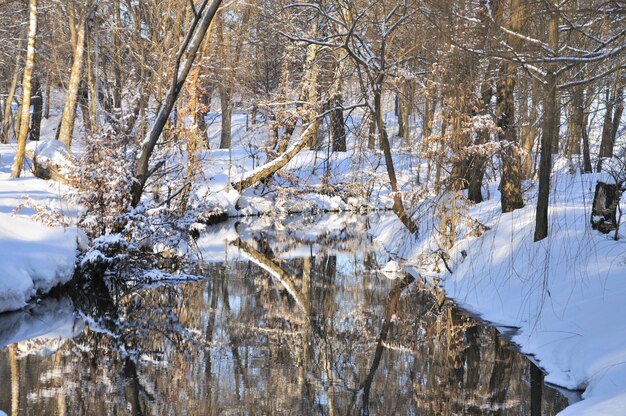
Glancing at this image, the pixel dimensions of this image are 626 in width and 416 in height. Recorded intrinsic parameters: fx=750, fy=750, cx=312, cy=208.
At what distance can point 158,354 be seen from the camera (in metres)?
8.25

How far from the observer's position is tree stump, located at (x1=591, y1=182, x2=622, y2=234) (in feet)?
32.5

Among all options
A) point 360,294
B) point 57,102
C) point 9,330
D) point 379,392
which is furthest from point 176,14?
point 57,102

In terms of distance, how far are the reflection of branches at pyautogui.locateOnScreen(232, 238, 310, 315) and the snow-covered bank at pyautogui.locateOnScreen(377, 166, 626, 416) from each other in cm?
233

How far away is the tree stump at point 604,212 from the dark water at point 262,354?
212 cm

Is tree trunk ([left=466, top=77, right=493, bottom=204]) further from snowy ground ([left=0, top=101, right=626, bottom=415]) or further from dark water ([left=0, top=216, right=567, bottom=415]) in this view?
dark water ([left=0, top=216, right=567, bottom=415])

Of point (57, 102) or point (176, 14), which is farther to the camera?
point (57, 102)

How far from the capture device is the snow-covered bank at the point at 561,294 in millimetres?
6855

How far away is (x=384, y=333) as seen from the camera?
927 centimetres

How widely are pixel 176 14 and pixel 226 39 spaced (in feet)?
22.8

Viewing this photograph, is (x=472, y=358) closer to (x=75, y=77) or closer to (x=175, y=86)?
(x=175, y=86)

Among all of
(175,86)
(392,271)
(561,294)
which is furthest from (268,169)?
(561,294)

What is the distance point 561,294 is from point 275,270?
6493 mm

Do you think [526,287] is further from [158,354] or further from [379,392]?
[158,354]

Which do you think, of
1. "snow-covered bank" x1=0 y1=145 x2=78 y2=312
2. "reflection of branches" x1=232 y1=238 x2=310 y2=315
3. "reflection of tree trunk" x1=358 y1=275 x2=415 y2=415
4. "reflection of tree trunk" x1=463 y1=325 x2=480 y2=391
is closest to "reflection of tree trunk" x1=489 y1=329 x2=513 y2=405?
"reflection of tree trunk" x1=463 y1=325 x2=480 y2=391
